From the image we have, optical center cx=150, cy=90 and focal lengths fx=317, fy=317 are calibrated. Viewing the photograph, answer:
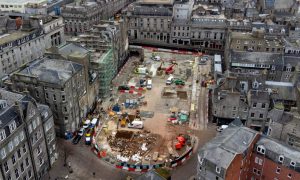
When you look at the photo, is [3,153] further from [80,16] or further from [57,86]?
[80,16]

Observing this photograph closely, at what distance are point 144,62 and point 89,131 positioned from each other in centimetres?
5869

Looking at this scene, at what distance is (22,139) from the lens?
7206cm

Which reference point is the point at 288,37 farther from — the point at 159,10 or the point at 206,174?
the point at 206,174

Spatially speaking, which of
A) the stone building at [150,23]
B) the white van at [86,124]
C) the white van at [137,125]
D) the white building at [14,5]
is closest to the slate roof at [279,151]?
the white van at [137,125]

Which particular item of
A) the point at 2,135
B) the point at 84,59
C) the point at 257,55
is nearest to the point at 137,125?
the point at 84,59

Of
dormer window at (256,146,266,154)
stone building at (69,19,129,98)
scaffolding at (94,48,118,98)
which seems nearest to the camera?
dormer window at (256,146,266,154)

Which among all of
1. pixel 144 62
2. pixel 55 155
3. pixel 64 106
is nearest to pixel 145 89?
pixel 144 62

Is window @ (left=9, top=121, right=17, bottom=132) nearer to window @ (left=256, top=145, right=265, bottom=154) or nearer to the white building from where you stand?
window @ (left=256, top=145, right=265, bottom=154)

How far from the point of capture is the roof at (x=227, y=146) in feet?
204

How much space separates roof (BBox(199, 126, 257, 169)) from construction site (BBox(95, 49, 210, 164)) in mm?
23265

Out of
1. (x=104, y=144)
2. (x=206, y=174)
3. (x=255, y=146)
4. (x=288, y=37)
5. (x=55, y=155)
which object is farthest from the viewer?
(x=288, y=37)

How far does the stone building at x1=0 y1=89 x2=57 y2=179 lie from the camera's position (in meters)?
67.3

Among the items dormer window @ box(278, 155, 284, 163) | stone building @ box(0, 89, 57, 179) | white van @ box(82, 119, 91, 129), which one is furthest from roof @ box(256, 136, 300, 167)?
white van @ box(82, 119, 91, 129)

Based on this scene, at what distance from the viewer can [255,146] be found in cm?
6906
